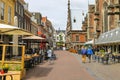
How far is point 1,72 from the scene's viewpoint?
1152 centimetres

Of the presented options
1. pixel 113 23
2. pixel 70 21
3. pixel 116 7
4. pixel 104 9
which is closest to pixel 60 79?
pixel 116 7

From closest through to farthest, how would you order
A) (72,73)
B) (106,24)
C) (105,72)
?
(72,73), (105,72), (106,24)

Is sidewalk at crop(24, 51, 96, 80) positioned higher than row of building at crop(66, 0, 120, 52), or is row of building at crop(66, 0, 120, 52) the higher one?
row of building at crop(66, 0, 120, 52)

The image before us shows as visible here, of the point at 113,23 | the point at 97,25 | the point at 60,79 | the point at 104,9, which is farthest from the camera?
the point at 97,25

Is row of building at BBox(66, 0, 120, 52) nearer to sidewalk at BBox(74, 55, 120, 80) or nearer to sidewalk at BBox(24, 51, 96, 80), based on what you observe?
sidewalk at BBox(74, 55, 120, 80)

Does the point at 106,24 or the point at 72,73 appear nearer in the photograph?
the point at 72,73

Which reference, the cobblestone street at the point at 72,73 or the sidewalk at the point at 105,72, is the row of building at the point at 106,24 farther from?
the cobblestone street at the point at 72,73

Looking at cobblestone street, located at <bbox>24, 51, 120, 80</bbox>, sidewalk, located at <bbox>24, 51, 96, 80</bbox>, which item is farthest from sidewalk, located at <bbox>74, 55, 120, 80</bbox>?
sidewalk, located at <bbox>24, 51, 96, 80</bbox>

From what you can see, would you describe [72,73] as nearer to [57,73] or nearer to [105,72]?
[57,73]

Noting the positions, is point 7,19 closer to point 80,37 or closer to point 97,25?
point 97,25

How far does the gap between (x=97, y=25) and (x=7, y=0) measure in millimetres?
31682

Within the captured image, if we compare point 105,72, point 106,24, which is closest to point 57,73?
point 105,72

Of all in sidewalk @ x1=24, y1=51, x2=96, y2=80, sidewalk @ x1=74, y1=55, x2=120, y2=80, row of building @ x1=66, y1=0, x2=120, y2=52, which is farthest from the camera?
row of building @ x1=66, y1=0, x2=120, y2=52

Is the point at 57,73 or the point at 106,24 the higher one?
the point at 106,24
